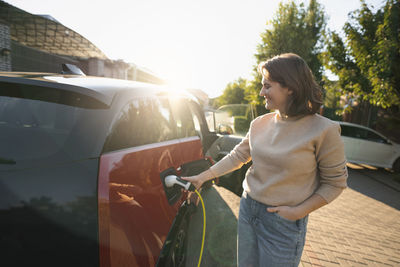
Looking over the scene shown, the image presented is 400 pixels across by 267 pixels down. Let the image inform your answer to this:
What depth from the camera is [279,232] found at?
134 centimetres

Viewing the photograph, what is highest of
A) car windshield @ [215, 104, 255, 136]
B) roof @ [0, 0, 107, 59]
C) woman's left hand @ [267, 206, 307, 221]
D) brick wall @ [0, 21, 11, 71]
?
roof @ [0, 0, 107, 59]

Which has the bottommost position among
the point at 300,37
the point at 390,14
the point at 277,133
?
the point at 277,133

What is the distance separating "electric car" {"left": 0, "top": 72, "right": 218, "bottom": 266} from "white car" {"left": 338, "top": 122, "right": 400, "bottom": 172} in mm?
8981

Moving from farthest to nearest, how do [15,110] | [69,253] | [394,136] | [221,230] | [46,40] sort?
[46,40] < [394,136] < [221,230] < [15,110] < [69,253]

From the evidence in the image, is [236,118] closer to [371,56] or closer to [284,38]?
[371,56]

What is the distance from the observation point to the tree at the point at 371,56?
21.3ft

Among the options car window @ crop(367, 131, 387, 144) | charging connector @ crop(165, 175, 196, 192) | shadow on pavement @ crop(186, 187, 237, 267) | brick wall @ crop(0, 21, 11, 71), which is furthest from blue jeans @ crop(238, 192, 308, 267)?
brick wall @ crop(0, 21, 11, 71)

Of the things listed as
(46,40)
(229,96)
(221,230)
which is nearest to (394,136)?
(221,230)

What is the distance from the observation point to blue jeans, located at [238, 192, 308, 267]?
1.33 meters

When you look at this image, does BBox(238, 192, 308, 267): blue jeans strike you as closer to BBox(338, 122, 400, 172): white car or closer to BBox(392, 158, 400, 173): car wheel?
BBox(338, 122, 400, 172): white car

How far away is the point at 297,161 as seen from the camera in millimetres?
1248

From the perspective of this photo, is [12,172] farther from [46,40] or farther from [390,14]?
[46,40]

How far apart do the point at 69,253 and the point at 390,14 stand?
30.1 ft

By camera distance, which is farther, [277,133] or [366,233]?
[366,233]
